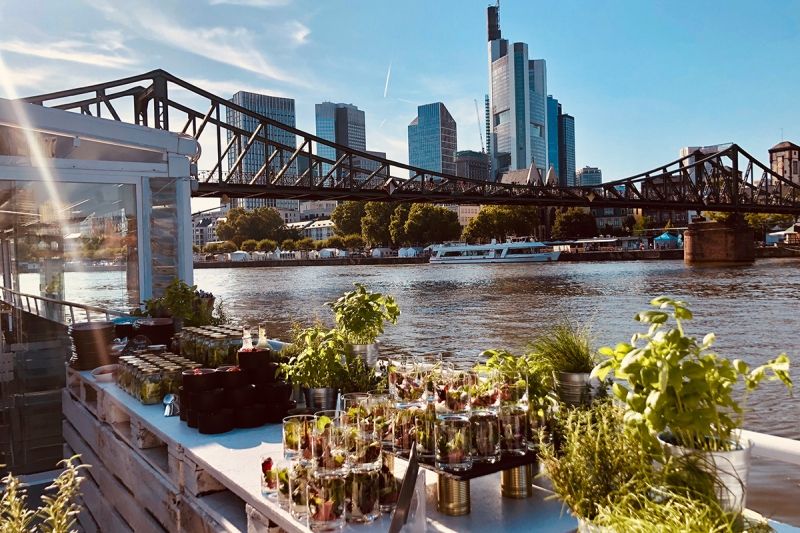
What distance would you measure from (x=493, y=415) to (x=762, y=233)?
392 ft

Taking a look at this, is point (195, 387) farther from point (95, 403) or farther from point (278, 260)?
point (278, 260)

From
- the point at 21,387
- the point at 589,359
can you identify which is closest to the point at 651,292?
the point at 21,387

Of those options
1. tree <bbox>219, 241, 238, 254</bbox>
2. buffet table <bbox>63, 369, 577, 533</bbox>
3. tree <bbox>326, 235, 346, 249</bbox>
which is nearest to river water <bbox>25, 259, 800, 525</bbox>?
buffet table <bbox>63, 369, 577, 533</bbox>

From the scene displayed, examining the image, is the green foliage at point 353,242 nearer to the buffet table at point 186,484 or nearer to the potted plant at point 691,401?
the buffet table at point 186,484

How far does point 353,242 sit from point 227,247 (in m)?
26.6

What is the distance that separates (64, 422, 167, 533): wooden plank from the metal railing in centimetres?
288

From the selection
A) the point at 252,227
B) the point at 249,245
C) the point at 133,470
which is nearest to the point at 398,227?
the point at 249,245

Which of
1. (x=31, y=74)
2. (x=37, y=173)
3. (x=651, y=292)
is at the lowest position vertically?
(x=651, y=292)

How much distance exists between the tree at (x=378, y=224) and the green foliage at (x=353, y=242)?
573 centimetres

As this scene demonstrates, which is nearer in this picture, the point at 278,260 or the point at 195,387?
the point at 195,387

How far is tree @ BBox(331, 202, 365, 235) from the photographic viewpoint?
120000 mm

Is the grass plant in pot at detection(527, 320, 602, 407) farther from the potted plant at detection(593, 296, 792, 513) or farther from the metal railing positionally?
the metal railing

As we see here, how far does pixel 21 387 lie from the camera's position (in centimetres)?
820

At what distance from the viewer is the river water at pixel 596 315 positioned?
9875 millimetres
